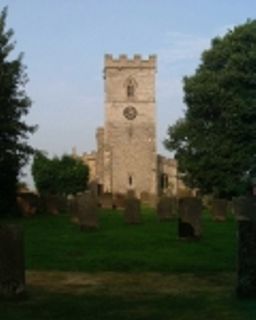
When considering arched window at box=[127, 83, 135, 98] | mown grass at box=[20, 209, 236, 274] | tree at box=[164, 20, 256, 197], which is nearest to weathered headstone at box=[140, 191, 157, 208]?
tree at box=[164, 20, 256, 197]

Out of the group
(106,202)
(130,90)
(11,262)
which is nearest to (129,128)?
(130,90)

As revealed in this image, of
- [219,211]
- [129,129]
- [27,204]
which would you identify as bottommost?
[219,211]

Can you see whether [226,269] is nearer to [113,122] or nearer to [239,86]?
[239,86]

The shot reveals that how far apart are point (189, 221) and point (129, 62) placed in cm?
6500

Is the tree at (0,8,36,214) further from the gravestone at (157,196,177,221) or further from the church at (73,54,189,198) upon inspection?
the church at (73,54,189,198)

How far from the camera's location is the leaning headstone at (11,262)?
8.80 meters

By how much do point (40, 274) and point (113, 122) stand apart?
225ft

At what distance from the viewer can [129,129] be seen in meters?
78.5

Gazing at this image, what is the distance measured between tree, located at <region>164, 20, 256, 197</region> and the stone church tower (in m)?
36.7

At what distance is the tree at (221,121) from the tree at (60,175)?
84.8 ft

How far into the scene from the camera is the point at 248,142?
3684 cm

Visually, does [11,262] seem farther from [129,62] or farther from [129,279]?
[129,62]

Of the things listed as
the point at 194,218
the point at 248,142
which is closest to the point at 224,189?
the point at 248,142

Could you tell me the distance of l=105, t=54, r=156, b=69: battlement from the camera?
79688 mm
